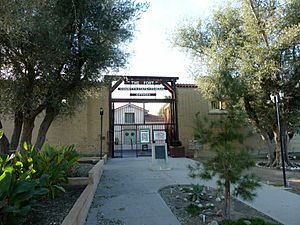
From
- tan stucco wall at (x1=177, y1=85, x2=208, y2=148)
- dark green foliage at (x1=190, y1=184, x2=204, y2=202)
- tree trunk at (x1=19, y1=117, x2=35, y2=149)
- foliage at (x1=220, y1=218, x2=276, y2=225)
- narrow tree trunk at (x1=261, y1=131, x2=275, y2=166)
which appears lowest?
foliage at (x1=220, y1=218, x2=276, y2=225)

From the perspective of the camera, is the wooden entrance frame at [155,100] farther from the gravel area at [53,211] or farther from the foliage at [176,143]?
the gravel area at [53,211]

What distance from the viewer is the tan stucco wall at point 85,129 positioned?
1786 cm

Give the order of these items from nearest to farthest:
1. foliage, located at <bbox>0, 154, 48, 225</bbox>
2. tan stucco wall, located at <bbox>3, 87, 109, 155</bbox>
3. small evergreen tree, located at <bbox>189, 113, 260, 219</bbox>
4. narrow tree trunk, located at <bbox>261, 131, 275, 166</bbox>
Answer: foliage, located at <bbox>0, 154, 48, 225</bbox>, small evergreen tree, located at <bbox>189, 113, 260, 219</bbox>, narrow tree trunk, located at <bbox>261, 131, 275, 166</bbox>, tan stucco wall, located at <bbox>3, 87, 109, 155</bbox>

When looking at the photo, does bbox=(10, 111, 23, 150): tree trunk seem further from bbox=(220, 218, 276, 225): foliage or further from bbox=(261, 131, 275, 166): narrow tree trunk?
bbox=(261, 131, 275, 166): narrow tree trunk

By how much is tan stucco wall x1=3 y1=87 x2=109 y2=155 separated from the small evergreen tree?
13.6m

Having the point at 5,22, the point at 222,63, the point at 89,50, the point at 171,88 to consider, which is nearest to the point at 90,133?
the point at 171,88

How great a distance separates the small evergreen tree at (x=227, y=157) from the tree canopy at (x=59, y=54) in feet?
14.0

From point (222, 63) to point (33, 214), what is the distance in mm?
10485

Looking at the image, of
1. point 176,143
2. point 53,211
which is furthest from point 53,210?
point 176,143

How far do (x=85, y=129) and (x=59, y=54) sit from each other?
11.3m

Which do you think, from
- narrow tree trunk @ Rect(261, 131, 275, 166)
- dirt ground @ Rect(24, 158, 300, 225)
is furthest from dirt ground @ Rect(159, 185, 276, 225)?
narrow tree trunk @ Rect(261, 131, 275, 166)

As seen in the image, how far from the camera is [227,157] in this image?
15.1 feet

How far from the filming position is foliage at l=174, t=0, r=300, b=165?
38.4 ft

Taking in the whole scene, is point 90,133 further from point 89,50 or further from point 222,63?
point 89,50
